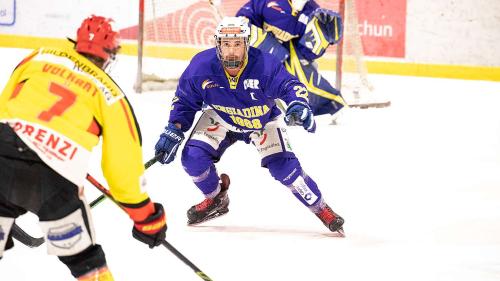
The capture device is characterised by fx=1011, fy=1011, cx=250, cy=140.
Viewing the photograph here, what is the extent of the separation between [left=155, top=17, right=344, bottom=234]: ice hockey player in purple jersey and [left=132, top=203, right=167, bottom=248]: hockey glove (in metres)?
1.20

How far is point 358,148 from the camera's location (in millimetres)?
6266

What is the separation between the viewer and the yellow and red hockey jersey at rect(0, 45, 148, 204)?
2.52 meters

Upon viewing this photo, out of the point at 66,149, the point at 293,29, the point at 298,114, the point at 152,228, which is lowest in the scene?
the point at 293,29

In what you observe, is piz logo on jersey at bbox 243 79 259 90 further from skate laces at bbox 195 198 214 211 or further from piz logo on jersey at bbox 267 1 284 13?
piz logo on jersey at bbox 267 1 284 13

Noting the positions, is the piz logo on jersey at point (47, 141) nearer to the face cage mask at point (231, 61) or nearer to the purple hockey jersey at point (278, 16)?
the face cage mask at point (231, 61)

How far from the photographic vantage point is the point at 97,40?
2635 mm

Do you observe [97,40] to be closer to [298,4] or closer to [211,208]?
[211,208]

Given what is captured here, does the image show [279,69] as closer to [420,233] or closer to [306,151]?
[420,233]

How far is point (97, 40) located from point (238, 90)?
141 centimetres

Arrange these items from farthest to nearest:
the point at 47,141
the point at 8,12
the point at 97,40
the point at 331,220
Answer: the point at 8,12, the point at 331,220, the point at 97,40, the point at 47,141

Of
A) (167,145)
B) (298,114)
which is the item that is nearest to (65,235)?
(167,145)

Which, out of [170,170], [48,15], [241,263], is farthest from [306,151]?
[48,15]

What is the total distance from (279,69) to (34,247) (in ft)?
3.86

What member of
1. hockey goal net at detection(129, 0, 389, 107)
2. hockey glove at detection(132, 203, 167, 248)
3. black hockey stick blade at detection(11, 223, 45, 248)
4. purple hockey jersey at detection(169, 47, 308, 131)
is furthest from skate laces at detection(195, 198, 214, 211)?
hockey goal net at detection(129, 0, 389, 107)
